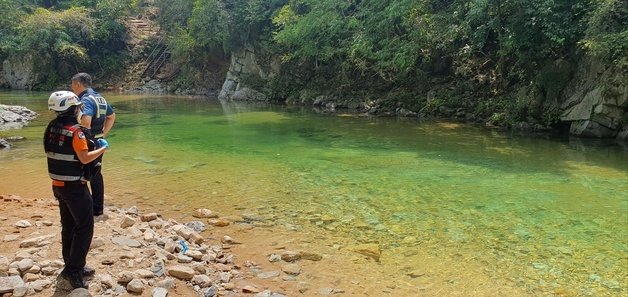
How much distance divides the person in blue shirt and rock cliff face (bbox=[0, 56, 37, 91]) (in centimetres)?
4090

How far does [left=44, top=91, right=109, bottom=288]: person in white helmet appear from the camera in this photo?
12.5ft

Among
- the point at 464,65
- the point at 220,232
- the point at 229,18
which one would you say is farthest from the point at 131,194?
the point at 229,18

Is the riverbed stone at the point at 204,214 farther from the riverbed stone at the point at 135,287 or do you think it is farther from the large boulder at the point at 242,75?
the large boulder at the point at 242,75

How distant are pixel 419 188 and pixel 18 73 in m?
43.2

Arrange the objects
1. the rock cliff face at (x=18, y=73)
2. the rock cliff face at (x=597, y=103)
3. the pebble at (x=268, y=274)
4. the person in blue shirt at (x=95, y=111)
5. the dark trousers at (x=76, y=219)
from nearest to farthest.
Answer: the dark trousers at (x=76, y=219), the pebble at (x=268, y=274), the person in blue shirt at (x=95, y=111), the rock cliff face at (x=597, y=103), the rock cliff face at (x=18, y=73)

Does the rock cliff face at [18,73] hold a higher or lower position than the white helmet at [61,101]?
lower

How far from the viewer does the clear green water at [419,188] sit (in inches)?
224

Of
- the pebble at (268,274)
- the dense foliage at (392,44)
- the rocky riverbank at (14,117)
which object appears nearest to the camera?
the pebble at (268,274)

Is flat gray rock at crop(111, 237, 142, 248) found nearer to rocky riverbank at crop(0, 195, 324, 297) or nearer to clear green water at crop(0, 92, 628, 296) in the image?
rocky riverbank at crop(0, 195, 324, 297)

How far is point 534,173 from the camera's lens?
1005 cm

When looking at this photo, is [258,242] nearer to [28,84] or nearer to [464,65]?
[464,65]

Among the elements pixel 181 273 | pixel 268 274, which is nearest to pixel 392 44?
pixel 268 274

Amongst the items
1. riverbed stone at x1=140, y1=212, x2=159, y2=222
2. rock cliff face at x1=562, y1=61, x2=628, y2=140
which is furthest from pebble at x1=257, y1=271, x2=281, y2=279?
rock cliff face at x1=562, y1=61, x2=628, y2=140

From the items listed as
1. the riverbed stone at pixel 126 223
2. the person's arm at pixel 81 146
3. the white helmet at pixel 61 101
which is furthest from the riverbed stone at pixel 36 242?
the white helmet at pixel 61 101
